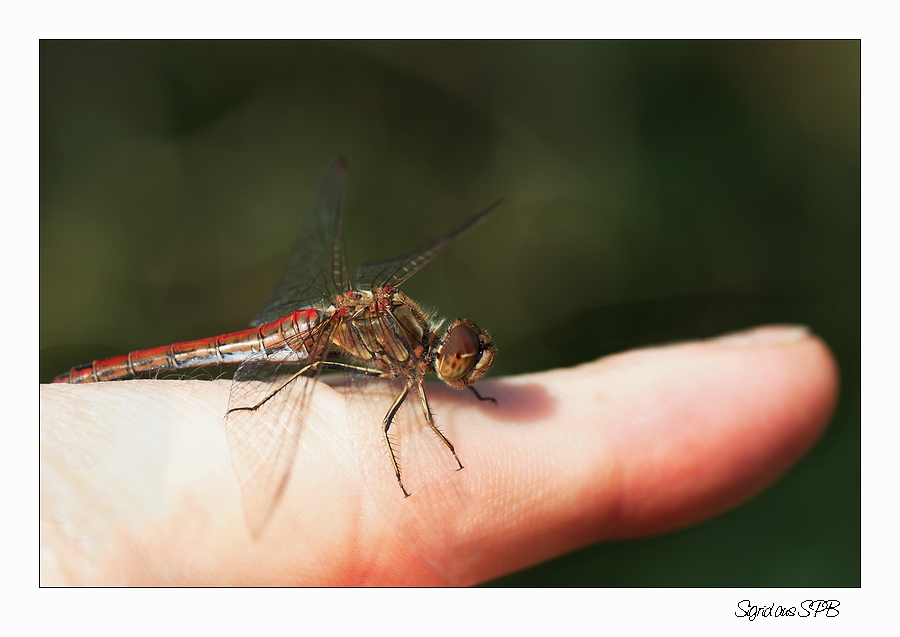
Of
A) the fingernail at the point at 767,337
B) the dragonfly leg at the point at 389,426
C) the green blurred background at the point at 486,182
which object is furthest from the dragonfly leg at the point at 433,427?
the fingernail at the point at 767,337

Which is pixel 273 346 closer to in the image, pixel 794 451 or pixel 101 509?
pixel 101 509

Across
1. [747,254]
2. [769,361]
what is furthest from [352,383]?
[747,254]

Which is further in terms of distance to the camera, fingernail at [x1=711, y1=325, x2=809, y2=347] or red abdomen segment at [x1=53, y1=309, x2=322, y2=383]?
fingernail at [x1=711, y1=325, x2=809, y2=347]

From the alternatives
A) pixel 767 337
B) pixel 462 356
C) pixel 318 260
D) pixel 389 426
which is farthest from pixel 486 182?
pixel 389 426

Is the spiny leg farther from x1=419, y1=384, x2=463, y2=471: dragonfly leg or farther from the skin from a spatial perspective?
x1=419, y1=384, x2=463, y2=471: dragonfly leg

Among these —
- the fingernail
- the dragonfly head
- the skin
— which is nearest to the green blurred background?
the fingernail

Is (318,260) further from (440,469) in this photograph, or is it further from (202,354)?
(440,469)
